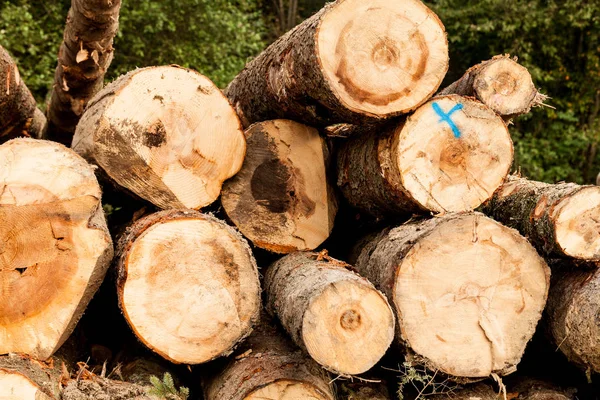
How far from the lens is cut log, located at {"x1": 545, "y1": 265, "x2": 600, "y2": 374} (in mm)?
2738

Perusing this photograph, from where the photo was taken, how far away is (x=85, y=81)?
4.02 m

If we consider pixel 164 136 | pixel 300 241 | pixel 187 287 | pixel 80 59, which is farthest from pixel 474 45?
pixel 187 287

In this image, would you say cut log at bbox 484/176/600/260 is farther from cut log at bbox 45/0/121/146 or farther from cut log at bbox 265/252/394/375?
cut log at bbox 45/0/121/146

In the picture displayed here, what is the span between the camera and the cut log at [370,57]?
2689mm

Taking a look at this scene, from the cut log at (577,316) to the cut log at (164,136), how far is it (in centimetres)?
160

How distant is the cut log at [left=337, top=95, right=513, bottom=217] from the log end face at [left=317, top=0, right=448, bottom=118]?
0.15 meters

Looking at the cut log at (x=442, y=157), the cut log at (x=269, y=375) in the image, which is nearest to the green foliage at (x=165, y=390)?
the cut log at (x=269, y=375)

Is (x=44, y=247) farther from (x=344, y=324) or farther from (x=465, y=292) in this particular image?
(x=465, y=292)

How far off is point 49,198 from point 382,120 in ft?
4.61

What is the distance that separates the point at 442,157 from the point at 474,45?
27.5ft

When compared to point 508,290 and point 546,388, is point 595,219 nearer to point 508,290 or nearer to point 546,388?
point 508,290

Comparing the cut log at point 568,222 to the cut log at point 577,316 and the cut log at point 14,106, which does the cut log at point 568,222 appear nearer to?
the cut log at point 577,316

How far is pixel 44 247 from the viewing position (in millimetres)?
2574

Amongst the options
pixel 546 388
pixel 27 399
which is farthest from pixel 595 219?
pixel 27 399
